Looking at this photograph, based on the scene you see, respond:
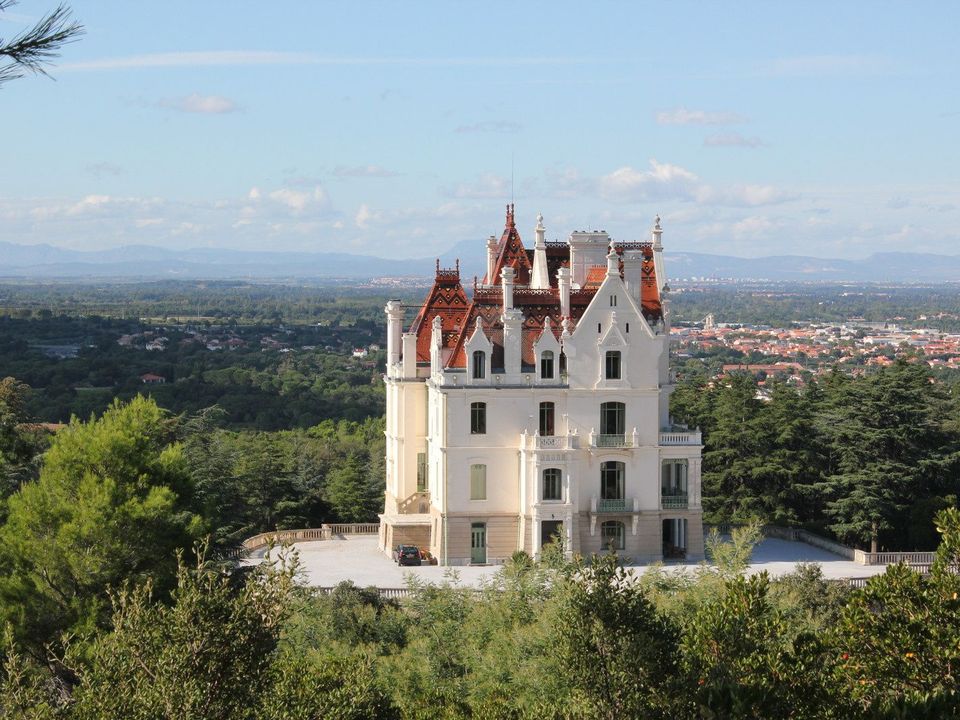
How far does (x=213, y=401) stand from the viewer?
301 ft

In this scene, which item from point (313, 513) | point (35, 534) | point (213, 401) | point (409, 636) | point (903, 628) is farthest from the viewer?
point (213, 401)

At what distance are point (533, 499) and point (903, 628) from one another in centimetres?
2021

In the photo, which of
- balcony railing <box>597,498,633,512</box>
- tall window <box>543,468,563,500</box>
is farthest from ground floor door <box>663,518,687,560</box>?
tall window <box>543,468,563,500</box>

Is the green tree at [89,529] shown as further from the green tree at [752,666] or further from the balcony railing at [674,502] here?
the balcony railing at [674,502]

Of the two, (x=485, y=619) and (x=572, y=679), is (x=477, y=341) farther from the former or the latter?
(x=572, y=679)

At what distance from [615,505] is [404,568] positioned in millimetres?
5650

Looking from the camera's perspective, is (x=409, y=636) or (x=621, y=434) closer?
(x=409, y=636)

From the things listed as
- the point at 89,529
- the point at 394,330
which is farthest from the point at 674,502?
the point at 89,529

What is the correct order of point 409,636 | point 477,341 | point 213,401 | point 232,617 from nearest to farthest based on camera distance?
point 232,617, point 409,636, point 477,341, point 213,401

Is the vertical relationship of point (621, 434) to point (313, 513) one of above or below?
above

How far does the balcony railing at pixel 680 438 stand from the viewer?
135 feet

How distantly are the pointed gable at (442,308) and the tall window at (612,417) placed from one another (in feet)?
15.5

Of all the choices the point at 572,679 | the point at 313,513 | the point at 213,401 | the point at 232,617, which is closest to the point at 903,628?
the point at 572,679

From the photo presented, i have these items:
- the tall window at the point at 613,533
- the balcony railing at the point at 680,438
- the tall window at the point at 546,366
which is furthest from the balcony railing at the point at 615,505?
the tall window at the point at 546,366
